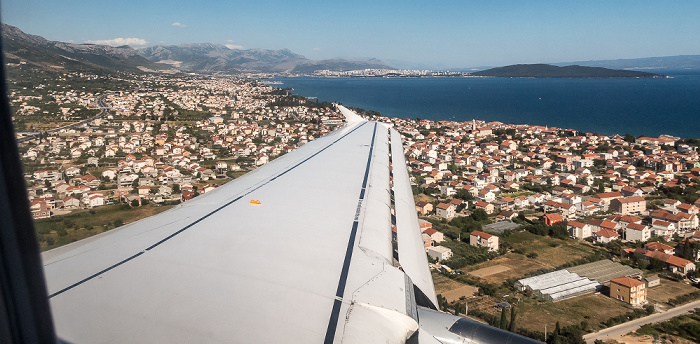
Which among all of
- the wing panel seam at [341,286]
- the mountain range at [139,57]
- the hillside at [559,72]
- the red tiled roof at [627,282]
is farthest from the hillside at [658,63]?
the wing panel seam at [341,286]

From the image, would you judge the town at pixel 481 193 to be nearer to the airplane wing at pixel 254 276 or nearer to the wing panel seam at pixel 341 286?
the airplane wing at pixel 254 276

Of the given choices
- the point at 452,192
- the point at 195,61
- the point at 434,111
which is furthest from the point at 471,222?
the point at 195,61

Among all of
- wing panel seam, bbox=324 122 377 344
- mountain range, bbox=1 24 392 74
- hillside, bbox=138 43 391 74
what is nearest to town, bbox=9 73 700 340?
mountain range, bbox=1 24 392 74

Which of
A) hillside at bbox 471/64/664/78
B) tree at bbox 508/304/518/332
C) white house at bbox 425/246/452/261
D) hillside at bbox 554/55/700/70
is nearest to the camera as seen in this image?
tree at bbox 508/304/518/332

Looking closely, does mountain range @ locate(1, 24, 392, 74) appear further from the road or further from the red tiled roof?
the red tiled roof

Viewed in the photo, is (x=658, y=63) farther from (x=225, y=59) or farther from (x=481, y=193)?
(x=481, y=193)

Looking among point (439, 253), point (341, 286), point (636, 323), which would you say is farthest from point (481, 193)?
point (341, 286)
